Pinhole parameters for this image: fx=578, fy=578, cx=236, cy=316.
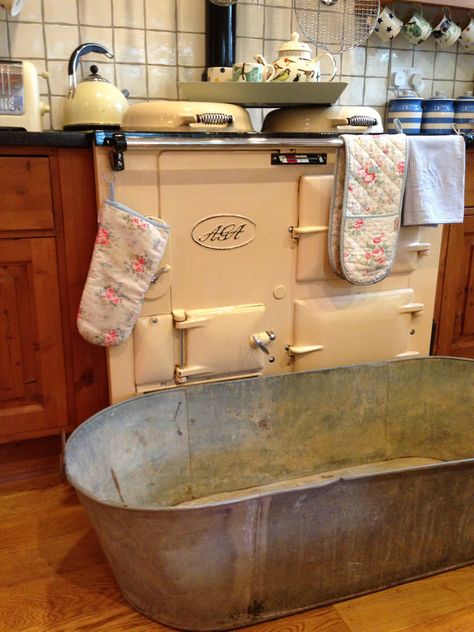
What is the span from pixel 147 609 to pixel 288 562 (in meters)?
0.29

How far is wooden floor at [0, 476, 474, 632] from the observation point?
1076 millimetres

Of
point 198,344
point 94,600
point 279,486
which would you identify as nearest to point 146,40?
point 198,344

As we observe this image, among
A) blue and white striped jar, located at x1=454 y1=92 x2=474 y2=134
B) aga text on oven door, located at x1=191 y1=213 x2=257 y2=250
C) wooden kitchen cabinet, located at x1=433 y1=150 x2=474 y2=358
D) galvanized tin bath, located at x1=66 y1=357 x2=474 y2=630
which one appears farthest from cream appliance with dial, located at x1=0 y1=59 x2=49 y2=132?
blue and white striped jar, located at x1=454 y1=92 x2=474 y2=134

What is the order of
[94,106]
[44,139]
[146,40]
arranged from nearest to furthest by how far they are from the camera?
1. [44,139]
2. [94,106]
3. [146,40]

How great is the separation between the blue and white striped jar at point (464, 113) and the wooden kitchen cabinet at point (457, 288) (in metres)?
0.42

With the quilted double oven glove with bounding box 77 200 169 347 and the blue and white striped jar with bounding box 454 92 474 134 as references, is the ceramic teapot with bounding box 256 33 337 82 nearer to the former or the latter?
the quilted double oven glove with bounding box 77 200 169 347

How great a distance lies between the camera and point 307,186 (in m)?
1.42

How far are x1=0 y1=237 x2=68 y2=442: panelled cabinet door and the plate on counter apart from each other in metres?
0.55

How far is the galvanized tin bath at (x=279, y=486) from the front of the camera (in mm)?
975

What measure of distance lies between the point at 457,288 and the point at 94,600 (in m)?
1.34

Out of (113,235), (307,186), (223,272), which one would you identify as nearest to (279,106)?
(307,186)

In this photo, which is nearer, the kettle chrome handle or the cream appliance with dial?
the cream appliance with dial

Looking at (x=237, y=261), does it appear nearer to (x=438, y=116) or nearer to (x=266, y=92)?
(x=266, y=92)

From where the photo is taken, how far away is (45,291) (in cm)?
136
